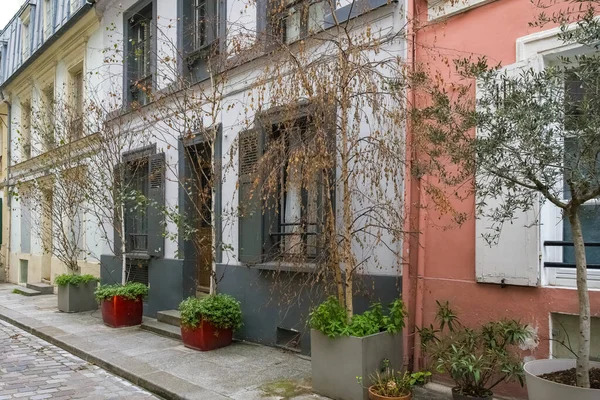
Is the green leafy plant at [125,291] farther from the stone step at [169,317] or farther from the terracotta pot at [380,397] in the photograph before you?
the terracotta pot at [380,397]

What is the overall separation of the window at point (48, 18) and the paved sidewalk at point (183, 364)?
31.8ft

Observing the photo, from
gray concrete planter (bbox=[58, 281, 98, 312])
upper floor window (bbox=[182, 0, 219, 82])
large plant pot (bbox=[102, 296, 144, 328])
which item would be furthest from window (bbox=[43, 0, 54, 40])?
large plant pot (bbox=[102, 296, 144, 328])

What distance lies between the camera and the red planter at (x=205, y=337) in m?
7.43

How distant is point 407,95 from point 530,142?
7.90 feet

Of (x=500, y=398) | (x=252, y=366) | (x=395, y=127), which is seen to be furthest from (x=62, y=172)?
(x=500, y=398)

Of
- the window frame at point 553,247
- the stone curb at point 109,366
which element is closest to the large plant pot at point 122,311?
the stone curb at point 109,366

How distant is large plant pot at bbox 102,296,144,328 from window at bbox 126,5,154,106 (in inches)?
163

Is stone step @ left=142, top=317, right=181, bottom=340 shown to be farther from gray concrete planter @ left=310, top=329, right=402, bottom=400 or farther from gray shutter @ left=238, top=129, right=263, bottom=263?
gray concrete planter @ left=310, top=329, right=402, bottom=400

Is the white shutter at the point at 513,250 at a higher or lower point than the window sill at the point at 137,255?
higher

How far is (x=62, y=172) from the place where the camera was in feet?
36.4

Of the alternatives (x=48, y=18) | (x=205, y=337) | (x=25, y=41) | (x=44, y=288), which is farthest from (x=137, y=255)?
(x=25, y=41)

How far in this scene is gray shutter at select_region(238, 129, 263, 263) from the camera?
25.4 ft

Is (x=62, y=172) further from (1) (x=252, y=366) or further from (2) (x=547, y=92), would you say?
(2) (x=547, y=92)

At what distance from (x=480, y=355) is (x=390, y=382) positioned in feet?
2.91
